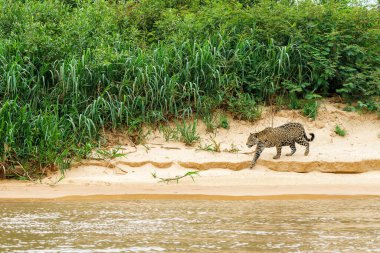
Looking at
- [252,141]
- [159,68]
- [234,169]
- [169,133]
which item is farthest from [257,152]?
[159,68]

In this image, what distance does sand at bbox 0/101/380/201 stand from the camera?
10180mm

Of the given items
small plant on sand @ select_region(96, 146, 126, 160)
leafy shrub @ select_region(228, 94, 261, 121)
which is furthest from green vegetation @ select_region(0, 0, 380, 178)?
small plant on sand @ select_region(96, 146, 126, 160)

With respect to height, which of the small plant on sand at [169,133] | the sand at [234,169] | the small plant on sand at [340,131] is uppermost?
the small plant on sand at [340,131]

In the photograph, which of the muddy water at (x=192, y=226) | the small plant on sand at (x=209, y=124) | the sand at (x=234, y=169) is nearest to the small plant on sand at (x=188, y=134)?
the sand at (x=234, y=169)

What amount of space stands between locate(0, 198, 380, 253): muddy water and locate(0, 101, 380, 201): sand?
0.68 meters

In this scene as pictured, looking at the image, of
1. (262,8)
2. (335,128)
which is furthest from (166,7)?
(335,128)

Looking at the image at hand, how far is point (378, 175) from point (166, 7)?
22.6ft

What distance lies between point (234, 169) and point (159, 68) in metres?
2.34

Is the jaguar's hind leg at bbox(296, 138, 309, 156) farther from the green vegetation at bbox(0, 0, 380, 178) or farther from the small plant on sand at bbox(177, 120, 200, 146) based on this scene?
the small plant on sand at bbox(177, 120, 200, 146)

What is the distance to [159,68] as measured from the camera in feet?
A: 40.0

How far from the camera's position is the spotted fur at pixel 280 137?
1137cm

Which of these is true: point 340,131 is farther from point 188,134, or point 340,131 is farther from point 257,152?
point 188,134

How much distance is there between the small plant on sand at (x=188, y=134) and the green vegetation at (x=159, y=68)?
0.02 metres

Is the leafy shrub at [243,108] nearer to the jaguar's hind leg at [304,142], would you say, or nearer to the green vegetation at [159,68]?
the green vegetation at [159,68]
